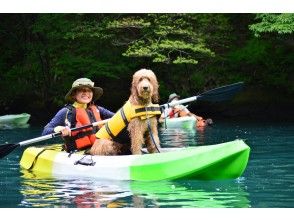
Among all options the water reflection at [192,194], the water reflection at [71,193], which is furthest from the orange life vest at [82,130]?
the water reflection at [192,194]

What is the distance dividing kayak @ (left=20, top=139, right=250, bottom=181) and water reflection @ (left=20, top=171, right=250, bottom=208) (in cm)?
8

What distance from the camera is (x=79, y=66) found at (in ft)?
54.9

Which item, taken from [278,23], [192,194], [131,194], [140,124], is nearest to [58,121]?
[140,124]

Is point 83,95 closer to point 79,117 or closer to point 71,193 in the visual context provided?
point 79,117

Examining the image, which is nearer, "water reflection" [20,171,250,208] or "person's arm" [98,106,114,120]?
"water reflection" [20,171,250,208]

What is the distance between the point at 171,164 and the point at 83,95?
151 cm

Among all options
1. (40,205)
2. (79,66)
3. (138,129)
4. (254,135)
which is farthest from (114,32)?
(40,205)

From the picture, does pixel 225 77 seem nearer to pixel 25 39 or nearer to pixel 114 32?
pixel 114 32

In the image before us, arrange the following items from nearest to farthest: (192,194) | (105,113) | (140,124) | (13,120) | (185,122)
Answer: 1. (192,194)
2. (140,124)
3. (105,113)
4. (185,122)
5. (13,120)

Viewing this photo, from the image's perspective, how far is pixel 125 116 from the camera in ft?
18.9

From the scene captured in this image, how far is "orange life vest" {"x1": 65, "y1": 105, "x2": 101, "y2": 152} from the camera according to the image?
6.57 metres

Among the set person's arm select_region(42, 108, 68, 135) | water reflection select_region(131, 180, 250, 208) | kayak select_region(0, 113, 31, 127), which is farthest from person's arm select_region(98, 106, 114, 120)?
kayak select_region(0, 113, 31, 127)

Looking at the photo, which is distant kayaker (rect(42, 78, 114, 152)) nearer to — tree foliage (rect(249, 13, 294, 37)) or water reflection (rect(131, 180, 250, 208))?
water reflection (rect(131, 180, 250, 208))

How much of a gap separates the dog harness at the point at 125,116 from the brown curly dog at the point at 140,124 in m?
0.03
